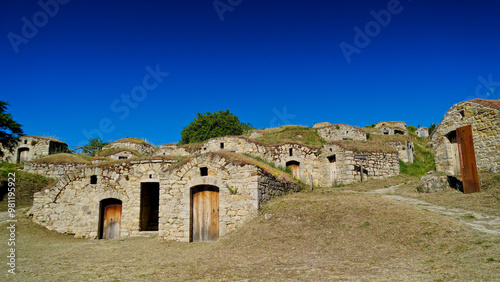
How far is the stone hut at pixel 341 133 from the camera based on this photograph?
93.2 ft

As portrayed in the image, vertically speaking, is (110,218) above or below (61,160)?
below

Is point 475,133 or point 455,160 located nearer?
point 475,133

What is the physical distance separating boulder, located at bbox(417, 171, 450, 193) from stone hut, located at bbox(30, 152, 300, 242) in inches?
212

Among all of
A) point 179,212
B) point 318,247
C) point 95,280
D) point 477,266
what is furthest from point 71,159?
point 477,266

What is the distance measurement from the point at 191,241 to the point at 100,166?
637 centimetres

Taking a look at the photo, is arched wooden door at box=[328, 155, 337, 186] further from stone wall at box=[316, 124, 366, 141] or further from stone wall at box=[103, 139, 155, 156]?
stone wall at box=[103, 139, 155, 156]

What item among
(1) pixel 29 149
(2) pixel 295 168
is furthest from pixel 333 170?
(1) pixel 29 149

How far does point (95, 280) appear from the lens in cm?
654

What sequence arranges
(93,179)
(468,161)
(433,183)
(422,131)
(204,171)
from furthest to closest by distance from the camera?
(422,131), (93,179), (433,183), (204,171), (468,161)

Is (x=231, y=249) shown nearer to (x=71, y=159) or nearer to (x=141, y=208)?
(x=141, y=208)

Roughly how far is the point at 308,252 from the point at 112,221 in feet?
34.0

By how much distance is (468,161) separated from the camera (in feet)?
35.6

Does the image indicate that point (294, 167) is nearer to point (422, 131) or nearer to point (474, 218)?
point (474, 218)

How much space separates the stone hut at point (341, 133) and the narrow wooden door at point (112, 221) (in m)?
20.2
